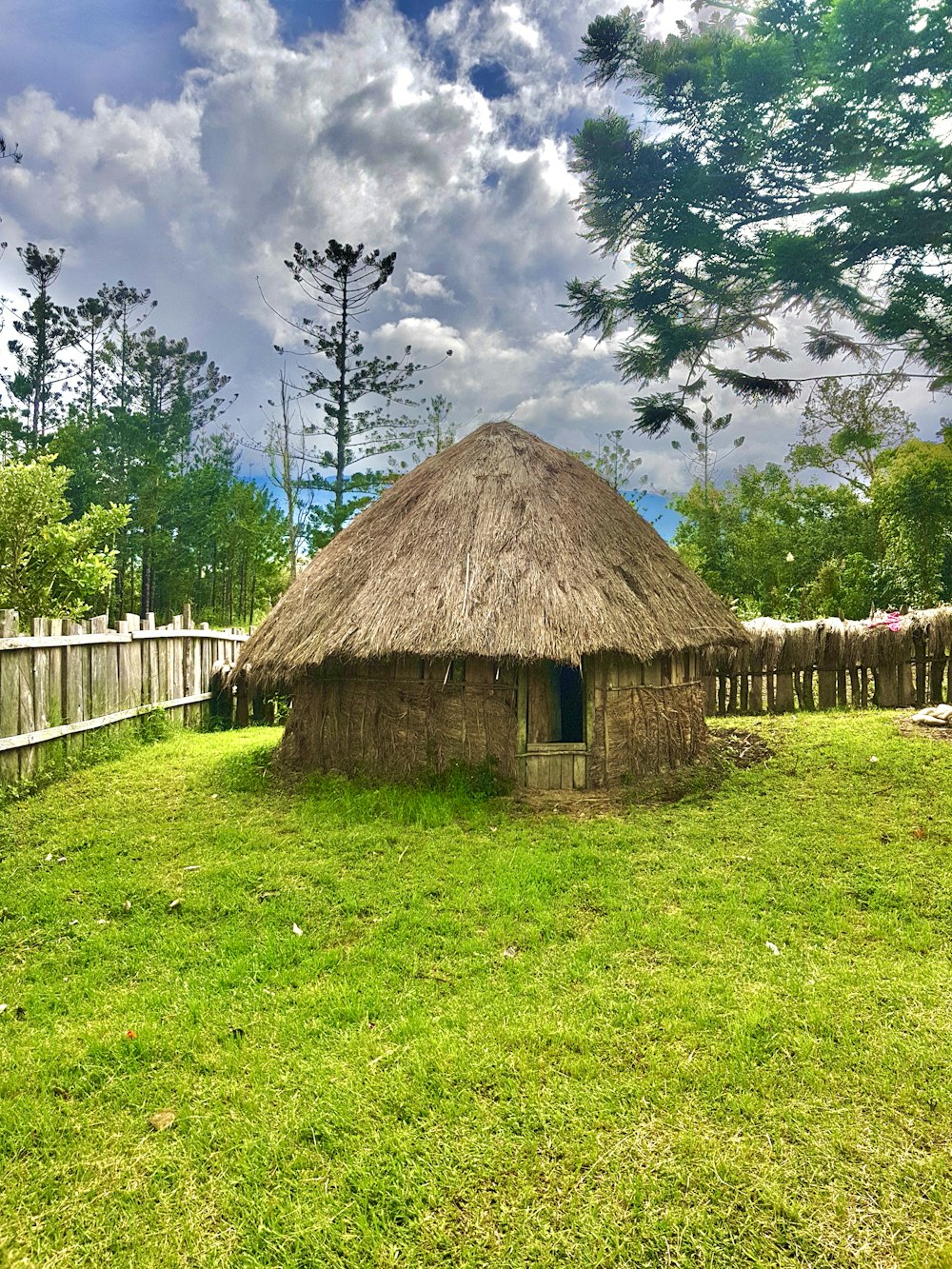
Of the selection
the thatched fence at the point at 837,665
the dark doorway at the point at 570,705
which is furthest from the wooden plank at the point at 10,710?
the thatched fence at the point at 837,665

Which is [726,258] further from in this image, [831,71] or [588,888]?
[588,888]

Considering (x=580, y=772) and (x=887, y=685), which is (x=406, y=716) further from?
(x=887, y=685)

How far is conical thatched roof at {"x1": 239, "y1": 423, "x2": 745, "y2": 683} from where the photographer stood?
6781 millimetres

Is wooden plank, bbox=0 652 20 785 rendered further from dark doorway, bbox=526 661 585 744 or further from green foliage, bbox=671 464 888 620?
green foliage, bbox=671 464 888 620

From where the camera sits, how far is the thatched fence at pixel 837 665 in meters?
10.6

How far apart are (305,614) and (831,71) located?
716 cm

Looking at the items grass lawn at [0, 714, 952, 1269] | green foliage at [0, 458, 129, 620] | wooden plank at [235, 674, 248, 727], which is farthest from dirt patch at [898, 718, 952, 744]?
green foliage at [0, 458, 129, 620]

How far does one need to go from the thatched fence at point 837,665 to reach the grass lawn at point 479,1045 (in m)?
5.61

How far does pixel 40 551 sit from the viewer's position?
9961 mm

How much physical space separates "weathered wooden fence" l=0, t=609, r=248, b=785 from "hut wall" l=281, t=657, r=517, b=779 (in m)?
2.93

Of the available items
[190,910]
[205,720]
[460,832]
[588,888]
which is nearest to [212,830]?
[190,910]

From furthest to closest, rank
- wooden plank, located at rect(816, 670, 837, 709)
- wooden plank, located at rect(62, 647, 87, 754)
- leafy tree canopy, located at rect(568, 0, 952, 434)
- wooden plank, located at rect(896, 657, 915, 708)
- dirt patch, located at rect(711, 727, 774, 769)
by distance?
wooden plank, located at rect(816, 670, 837, 709), wooden plank, located at rect(896, 657, 915, 708), dirt patch, located at rect(711, 727, 774, 769), wooden plank, located at rect(62, 647, 87, 754), leafy tree canopy, located at rect(568, 0, 952, 434)

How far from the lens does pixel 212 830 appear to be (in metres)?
6.06

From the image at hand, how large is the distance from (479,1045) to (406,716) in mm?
4298
